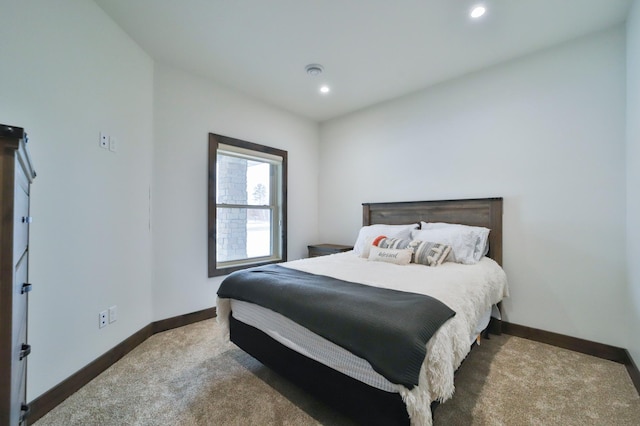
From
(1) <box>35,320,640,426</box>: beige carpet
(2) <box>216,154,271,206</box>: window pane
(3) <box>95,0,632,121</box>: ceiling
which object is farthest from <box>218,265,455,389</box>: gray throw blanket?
(3) <box>95,0,632,121</box>: ceiling

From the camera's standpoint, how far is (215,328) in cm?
278

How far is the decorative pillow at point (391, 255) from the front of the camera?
242cm

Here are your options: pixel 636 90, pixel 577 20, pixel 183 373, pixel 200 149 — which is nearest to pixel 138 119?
pixel 200 149

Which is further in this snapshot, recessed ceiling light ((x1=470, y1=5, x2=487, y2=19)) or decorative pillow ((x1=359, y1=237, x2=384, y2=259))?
decorative pillow ((x1=359, y1=237, x2=384, y2=259))

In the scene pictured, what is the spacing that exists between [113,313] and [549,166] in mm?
3929

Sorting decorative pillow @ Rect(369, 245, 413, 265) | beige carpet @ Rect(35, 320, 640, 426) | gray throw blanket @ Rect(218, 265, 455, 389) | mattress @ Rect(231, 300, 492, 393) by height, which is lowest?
beige carpet @ Rect(35, 320, 640, 426)

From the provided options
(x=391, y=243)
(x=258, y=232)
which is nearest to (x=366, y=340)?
(x=391, y=243)

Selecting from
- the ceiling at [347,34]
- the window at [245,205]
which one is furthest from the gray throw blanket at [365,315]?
the ceiling at [347,34]

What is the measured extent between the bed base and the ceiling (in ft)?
7.75

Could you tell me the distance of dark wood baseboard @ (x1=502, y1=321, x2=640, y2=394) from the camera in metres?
1.94

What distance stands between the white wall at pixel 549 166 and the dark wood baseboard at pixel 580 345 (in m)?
0.05

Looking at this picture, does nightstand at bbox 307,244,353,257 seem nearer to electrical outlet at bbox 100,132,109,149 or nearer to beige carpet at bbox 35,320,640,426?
beige carpet at bbox 35,320,640,426

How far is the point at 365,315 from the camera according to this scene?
128cm

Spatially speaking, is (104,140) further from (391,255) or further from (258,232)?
(391,255)
